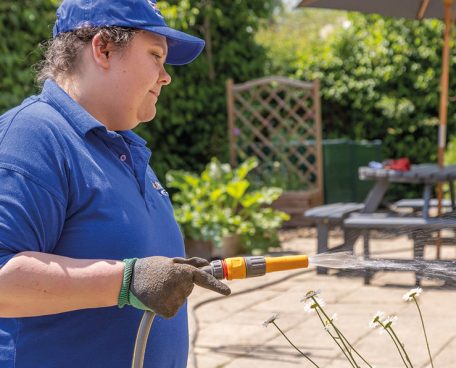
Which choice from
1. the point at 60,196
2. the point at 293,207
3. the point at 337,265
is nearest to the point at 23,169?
the point at 60,196

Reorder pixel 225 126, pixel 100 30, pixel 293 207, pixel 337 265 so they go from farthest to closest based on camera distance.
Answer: pixel 225 126, pixel 293 207, pixel 337 265, pixel 100 30

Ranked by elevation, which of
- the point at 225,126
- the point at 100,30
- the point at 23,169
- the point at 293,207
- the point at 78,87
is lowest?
the point at 293,207

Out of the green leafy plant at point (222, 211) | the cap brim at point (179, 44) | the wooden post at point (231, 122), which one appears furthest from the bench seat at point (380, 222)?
the cap brim at point (179, 44)

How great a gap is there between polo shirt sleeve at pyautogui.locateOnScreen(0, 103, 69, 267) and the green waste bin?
320 inches

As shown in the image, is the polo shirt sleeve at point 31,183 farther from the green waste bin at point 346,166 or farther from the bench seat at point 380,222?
the green waste bin at point 346,166

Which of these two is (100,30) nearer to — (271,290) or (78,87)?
(78,87)

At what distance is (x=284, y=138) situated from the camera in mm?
9359

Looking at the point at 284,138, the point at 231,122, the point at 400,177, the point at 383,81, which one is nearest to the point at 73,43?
the point at 400,177

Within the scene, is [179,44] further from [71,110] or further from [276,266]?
[276,266]

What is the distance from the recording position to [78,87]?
1.69 m

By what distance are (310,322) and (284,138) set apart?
496 cm

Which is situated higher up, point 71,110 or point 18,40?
point 18,40

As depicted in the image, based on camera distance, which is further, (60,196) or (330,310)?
(330,310)

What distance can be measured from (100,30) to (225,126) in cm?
805
